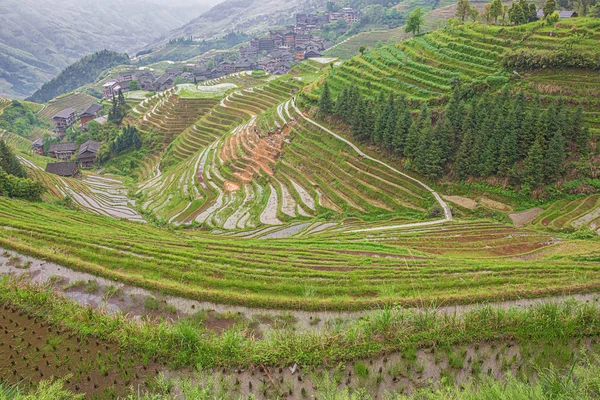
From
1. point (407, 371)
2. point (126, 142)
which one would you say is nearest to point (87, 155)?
point (126, 142)

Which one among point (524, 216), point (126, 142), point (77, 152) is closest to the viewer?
point (524, 216)

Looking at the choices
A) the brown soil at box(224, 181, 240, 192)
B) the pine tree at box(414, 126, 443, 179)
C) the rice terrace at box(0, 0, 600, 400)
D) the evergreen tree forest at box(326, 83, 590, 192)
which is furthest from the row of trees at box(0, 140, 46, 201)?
the pine tree at box(414, 126, 443, 179)

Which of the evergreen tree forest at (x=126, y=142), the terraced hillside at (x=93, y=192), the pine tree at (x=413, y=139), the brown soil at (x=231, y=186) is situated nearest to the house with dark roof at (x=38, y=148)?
the terraced hillside at (x=93, y=192)

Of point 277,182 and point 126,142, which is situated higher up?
point 126,142

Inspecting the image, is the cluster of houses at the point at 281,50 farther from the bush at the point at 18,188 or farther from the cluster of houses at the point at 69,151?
the bush at the point at 18,188

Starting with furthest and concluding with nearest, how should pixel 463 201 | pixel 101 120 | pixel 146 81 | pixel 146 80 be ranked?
pixel 146 80 < pixel 146 81 < pixel 101 120 < pixel 463 201

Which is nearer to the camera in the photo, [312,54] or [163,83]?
[312,54]

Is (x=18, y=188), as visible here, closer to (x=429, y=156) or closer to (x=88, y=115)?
(x=429, y=156)

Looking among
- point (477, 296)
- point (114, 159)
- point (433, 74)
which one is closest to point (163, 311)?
point (477, 296)
